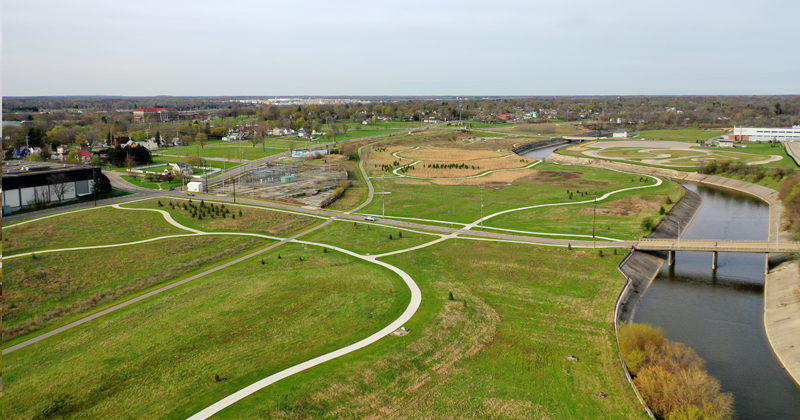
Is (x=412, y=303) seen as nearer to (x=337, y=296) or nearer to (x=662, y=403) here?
(x=337, y=296)

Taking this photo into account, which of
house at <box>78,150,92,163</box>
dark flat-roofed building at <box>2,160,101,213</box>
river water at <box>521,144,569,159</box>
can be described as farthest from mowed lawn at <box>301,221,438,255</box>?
river water at <box>521,144,569,159</box>

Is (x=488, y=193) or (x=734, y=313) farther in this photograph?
(x=488, y=193)

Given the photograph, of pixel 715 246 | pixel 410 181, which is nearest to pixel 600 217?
pixel 715 246

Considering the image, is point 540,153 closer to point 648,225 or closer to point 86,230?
point 648,225

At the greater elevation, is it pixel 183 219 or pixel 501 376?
pixel 183 219

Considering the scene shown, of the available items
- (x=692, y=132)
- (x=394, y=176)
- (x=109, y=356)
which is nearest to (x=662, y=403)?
(x=109, y=356)

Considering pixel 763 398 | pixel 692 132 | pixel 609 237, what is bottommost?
pixel 763 398

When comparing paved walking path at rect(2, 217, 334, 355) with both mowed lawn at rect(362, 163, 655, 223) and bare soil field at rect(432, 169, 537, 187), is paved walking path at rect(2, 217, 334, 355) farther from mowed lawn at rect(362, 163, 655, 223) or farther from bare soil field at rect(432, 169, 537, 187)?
bare soil field at rect(432, 169, 537, 187)
